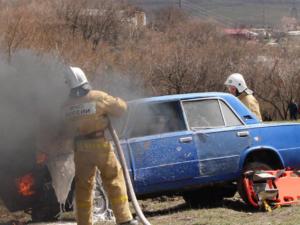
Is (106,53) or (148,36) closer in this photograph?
(106,53)

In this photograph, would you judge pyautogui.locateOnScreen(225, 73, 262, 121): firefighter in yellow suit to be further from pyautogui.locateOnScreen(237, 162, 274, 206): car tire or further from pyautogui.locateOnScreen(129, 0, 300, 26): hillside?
pyautogui.locateOnScreen(129, 0, 300, 26): hillside

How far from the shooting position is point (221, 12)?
94.0m

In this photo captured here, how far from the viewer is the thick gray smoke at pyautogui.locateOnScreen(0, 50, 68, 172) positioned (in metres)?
6.99

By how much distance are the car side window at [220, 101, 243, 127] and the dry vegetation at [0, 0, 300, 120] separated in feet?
48.1

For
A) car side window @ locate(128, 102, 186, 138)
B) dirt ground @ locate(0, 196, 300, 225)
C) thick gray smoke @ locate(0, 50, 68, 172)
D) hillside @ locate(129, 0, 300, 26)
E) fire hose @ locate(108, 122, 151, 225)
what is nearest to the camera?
fire hose @ locate(108, 122, 151, 225)

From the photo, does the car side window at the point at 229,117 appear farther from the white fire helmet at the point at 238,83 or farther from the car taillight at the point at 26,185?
the car taillight at the point at 26,185

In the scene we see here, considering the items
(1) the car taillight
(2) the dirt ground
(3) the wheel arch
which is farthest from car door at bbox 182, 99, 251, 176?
(1) the car taillight

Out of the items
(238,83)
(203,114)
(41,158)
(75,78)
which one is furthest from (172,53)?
(75,78)

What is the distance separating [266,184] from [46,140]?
2844 millimetres

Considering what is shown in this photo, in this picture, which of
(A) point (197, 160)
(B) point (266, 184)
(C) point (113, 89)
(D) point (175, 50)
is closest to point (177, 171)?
→ (A) point (197, 160)

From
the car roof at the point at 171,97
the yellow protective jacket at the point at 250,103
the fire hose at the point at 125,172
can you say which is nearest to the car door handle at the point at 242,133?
the car roof at the point at 171,97

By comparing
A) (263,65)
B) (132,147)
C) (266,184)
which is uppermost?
(132,147)

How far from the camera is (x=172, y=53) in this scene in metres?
37.6

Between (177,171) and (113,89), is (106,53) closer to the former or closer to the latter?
(113,89)
